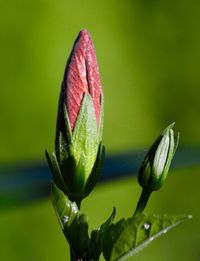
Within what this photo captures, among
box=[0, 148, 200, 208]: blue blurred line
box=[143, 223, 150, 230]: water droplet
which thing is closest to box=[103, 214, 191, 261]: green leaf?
box=[143, 223, 150, 230]: water droplet

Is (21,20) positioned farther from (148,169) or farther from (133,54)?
(148,169)

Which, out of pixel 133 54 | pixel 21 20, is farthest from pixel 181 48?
pixel 21 20

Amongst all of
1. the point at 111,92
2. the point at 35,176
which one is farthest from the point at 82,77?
the point at 111,92

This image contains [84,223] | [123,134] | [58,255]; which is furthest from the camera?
[123,134]

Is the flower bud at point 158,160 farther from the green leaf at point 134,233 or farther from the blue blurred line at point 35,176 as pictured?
the blue blurred line at point 35,176

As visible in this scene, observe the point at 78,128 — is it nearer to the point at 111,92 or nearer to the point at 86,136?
the point at 86,136

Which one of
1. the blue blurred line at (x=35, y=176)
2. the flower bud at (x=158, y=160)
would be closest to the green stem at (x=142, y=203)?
the flower bud at (x=158, y=160)
